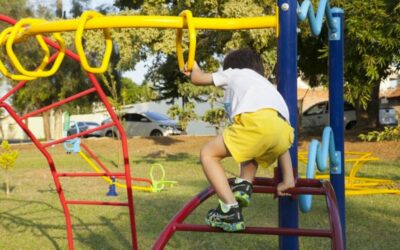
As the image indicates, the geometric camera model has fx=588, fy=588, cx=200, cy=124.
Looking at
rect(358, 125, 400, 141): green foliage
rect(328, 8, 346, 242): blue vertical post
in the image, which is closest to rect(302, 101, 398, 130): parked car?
rect(358, 125, 400, 141): green foliage

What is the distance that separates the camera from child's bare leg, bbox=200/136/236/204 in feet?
9.11

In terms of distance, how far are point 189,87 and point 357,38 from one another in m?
6.81

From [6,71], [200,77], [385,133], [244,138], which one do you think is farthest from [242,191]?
[385,133]

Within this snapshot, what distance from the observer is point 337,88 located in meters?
3.92

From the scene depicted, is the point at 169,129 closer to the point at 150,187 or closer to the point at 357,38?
the point at 357,38

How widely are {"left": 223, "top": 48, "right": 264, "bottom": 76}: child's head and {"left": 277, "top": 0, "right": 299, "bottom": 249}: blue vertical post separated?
0.12 m

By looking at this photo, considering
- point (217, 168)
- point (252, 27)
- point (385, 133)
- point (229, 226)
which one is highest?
point (252, 27)

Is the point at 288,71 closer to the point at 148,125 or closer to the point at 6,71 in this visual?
the point at 6,71

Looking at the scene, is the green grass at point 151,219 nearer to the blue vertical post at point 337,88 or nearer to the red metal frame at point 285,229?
the blue vertical post at point 337,88

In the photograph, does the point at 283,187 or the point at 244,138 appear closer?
the point at 244,138

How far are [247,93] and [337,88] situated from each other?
4.24 feet

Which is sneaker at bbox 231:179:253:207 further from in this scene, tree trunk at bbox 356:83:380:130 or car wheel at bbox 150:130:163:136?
car wheel at bbox 150:130:163:136

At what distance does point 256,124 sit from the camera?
8.98 ft

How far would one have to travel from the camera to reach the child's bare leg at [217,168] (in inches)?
109
